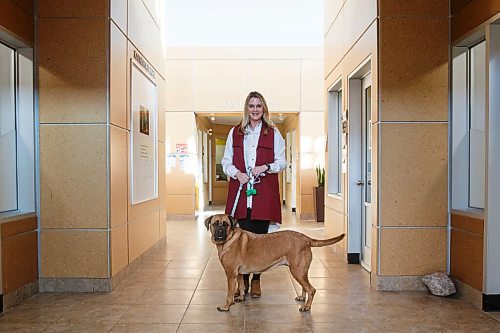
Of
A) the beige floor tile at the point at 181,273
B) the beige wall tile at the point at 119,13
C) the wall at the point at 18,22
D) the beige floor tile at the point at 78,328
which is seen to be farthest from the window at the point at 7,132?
the beige floor tile at the point at 181,273

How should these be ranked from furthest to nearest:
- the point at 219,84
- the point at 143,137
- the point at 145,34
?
the point at 219,84
the point at 145,34
the point at 143,137

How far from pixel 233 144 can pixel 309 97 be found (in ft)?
24.7

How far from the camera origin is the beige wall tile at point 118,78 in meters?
4.58

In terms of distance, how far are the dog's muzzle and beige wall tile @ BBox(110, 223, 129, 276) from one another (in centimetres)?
127

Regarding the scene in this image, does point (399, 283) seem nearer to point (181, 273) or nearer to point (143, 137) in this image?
point (181, 273)

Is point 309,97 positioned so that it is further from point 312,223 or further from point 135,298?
point 135,298

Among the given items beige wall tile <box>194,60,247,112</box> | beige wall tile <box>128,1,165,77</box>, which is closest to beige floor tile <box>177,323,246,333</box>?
beige wall tile <box>128,1,165,77</box>

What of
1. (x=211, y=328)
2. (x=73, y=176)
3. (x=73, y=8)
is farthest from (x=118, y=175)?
(x=211, y=328)

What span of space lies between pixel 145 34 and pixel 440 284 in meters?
4.32

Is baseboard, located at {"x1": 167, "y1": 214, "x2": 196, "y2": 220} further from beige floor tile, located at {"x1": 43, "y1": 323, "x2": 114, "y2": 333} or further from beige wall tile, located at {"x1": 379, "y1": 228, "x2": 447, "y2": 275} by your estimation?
beige floor tile, located at {"x1": 43, "y1": 323, "x2": 114, "y2": 333}

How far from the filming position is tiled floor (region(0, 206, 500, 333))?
350cm

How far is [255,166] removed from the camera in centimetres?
425

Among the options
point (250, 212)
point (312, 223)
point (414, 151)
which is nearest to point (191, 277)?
point (250, 212)

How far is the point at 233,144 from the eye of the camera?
4293mm
